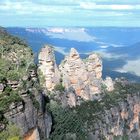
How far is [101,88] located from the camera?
110m

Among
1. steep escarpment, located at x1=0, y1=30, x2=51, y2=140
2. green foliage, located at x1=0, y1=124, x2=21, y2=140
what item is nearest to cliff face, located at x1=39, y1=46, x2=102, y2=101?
steep escarpment, located at x1=0, y1=30, x2=51, y2=140

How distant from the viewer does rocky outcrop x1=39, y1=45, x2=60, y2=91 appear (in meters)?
92.3

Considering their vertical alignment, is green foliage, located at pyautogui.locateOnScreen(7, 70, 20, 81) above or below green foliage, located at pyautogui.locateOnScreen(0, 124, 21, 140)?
above

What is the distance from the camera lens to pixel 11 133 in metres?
47.4

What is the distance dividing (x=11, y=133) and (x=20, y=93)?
5.08 meters

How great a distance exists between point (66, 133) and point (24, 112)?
30743 mm

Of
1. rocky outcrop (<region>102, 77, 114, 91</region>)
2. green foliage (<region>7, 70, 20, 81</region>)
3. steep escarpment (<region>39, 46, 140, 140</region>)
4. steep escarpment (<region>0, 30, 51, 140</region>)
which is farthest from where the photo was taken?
rocky outcrop (<region>102, 77, 114, 91</region>)

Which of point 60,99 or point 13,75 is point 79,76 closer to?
point 60,99

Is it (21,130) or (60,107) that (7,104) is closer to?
(21,130)

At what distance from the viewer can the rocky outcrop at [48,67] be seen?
303ft

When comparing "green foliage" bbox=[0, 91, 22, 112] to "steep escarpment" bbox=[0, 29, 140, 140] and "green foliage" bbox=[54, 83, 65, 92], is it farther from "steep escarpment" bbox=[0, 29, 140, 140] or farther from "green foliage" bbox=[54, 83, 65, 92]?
"green foliage" bbox=[54, 83, 65, 92]

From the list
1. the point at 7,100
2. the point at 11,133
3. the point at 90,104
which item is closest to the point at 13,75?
the point at 7,100

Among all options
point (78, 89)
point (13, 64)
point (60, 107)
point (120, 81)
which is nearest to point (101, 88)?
point (78, 89)

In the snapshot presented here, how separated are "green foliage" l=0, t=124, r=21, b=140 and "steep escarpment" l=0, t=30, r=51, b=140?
0.59 ft
